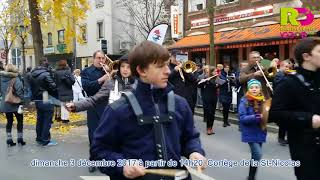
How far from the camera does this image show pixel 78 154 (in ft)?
27.7

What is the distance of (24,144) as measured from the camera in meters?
9.63

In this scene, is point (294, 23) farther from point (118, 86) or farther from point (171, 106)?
point (171, 106)

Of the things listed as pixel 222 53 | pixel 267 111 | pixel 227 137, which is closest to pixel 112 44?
pixel 222 53

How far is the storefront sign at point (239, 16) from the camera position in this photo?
69.4ft

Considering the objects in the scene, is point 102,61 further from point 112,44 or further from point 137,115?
point 112,44

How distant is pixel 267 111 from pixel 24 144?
6.95 m

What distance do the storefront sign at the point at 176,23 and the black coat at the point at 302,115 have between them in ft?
77.4

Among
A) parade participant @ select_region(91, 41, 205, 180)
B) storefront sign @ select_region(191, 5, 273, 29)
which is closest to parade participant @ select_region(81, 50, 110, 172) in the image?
parade participant @ select_region(91, 41, 205, 180)

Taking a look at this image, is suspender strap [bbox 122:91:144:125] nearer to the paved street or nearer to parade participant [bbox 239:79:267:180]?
parade participant [bbox 239:79:267:180]

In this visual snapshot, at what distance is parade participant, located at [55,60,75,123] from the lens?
11.4 metres

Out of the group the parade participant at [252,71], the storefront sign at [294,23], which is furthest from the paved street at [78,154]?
the storefront sign at [294,23]

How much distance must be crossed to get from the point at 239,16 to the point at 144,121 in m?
20.9

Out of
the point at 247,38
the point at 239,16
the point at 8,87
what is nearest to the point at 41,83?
the point at 8,87

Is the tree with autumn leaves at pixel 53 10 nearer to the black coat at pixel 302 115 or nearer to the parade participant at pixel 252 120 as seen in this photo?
the parade participant at pixel 252 120
